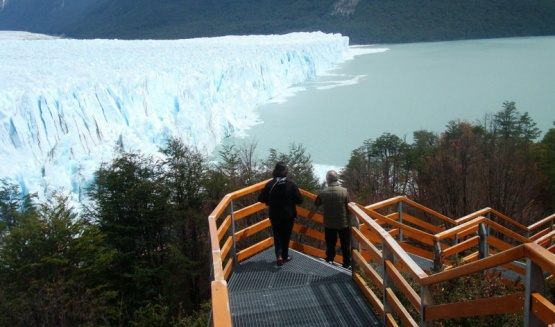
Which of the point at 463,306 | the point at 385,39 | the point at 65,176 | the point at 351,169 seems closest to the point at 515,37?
the point at 385,39

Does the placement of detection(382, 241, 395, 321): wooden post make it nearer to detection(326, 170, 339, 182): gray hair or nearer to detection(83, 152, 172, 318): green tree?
detection(326, 170, 339, 182): gray hair

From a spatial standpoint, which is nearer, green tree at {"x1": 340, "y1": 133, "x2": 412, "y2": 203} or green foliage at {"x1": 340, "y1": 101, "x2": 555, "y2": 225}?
green foliage at {"x1": 340, "y1": 101, "x2": 555, "y2": 225}

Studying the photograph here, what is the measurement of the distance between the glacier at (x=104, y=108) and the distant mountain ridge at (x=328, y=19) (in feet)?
177

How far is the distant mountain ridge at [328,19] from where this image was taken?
241ft

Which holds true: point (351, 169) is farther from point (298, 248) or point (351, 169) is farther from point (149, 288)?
point (298, 248)

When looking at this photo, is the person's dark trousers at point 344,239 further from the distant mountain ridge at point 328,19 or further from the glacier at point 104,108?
the distant mountain ridge at point 328,19

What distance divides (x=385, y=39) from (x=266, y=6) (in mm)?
19737

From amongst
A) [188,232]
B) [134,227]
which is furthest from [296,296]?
[188,232]

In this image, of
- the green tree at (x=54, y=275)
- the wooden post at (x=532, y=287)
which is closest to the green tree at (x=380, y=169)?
the green tree at (x=54, y=275)

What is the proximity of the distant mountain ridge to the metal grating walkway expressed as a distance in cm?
7386

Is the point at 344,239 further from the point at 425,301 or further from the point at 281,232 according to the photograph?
the point at 425,301

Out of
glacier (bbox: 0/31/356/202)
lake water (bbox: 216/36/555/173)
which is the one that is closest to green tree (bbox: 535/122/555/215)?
lake water (bbox: 216/36/555/173)

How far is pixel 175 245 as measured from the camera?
27.6 ft

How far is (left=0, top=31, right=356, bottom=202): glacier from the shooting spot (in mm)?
11883
